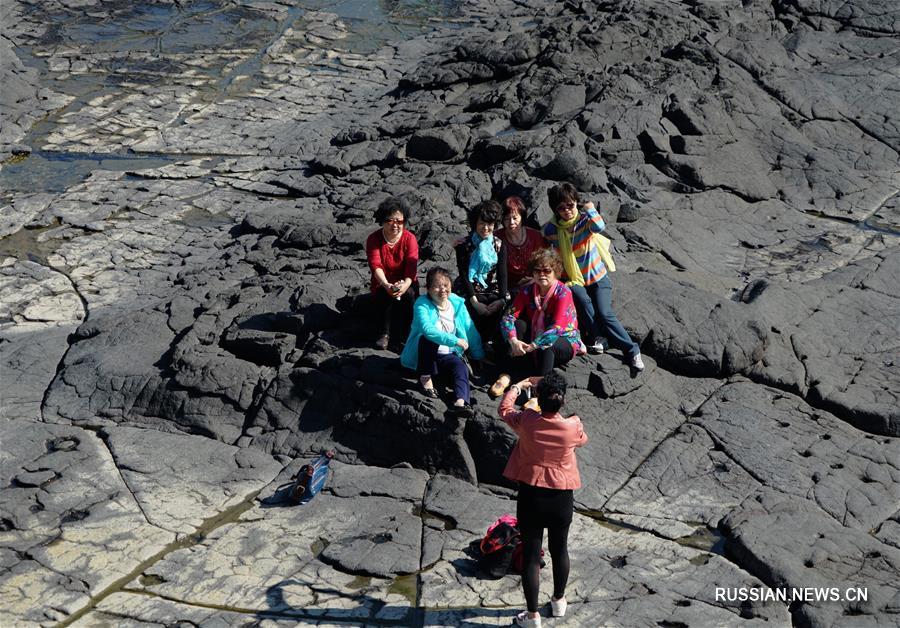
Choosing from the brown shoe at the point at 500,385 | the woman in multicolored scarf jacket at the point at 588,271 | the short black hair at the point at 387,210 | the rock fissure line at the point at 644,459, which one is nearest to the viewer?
the brown shoe at the point at 500,385

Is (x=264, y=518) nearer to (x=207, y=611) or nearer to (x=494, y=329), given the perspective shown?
(x=207, y=611)

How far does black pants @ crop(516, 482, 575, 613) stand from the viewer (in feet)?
18.1

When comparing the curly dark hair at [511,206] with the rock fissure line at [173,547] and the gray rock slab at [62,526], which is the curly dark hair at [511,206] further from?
the gray rock slab at [62,526]

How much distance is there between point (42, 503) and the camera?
7195 millimetres

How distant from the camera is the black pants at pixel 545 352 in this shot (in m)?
7.10

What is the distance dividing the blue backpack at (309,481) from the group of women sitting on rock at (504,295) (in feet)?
2.91

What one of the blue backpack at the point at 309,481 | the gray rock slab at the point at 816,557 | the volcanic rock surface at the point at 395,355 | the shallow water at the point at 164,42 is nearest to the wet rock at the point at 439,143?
the volcanic rock surface at the point at 395,355

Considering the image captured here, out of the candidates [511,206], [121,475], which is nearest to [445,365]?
[511,206]

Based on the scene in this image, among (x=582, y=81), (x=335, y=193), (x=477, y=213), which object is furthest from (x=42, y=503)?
(x=582, y=81)

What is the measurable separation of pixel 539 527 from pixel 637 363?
2.42 meters

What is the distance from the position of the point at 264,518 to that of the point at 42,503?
1530mm

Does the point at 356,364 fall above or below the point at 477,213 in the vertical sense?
below

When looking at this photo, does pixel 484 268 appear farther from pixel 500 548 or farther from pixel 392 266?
pixel 500 548

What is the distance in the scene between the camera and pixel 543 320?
713 centimetres
